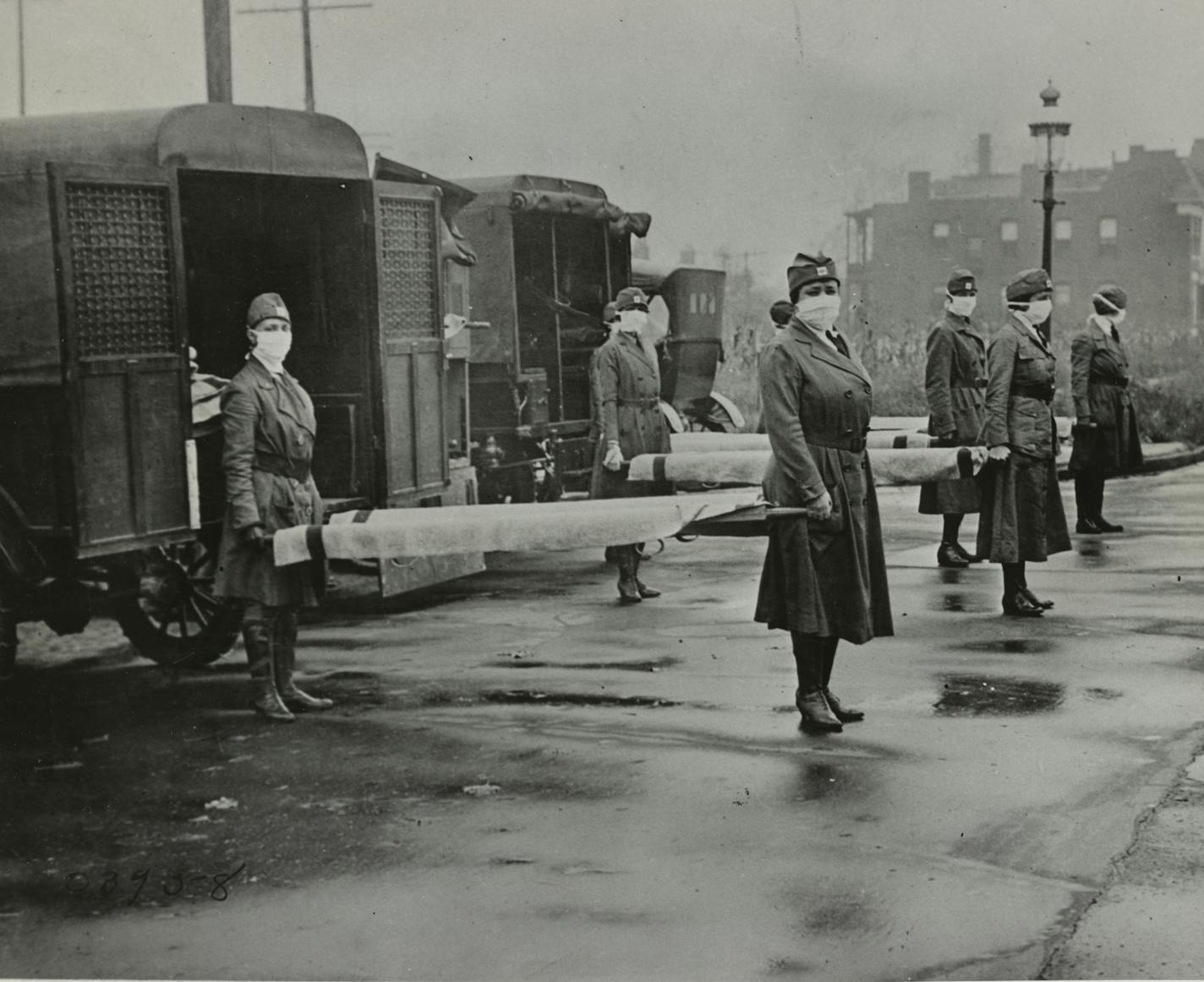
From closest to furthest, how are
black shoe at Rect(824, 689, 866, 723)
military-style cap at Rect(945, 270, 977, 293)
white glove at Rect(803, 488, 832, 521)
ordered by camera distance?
1. white glove at Rect(803, 488, 832, 521)
2. black shoe at Rect(824, 689, 866, 723)
3. military-style cap at Rect(945, 270, 977, 293)

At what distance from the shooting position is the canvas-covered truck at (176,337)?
733 cm

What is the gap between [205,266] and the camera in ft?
33.6

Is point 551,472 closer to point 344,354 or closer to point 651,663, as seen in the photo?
point 344,354

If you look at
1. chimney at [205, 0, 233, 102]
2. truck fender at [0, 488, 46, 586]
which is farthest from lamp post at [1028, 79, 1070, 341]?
truck fender at [0, 488, 46, 586]

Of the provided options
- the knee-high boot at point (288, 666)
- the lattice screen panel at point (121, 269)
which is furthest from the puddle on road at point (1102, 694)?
the lattice screen panel at point (121, 269)

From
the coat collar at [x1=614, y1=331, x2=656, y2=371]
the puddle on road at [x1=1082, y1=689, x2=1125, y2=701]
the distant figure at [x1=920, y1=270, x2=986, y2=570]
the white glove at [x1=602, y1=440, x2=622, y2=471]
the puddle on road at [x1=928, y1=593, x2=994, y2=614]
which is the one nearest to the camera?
the puddle on road at [x1=1082, y1=689, x2=1125, y2=701]

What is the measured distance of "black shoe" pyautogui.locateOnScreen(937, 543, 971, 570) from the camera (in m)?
11.8

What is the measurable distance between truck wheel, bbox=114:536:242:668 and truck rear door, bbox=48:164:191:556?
848mm

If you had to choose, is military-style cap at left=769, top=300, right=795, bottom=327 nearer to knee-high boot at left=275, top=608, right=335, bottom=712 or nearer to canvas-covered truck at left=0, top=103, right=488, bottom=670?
canvas-covered truck at left=0, top=103, right=488, bottom=670

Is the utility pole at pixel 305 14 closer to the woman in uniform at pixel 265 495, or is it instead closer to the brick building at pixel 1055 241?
the woman in uniform at pixel 265 495

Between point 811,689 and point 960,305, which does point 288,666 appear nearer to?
point 811,689

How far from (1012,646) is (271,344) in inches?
174

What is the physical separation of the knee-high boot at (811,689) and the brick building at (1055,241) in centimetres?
2683

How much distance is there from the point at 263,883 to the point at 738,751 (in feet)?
7.38
